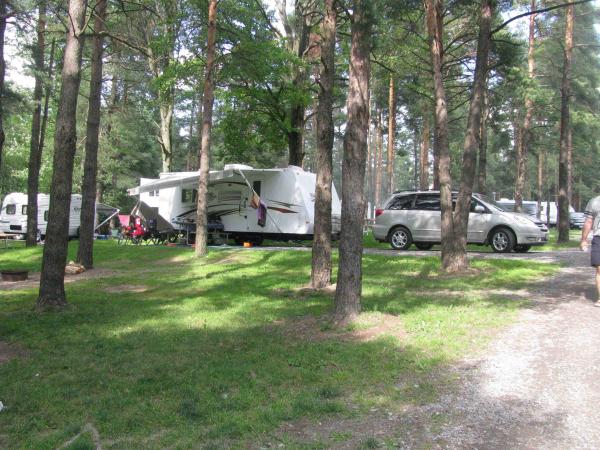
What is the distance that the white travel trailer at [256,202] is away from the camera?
1900 centimetres

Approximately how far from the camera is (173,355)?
5.82m

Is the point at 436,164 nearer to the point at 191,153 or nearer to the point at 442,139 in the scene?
the point at 442,139

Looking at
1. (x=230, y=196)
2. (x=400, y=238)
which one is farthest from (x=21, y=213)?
(x=400, y=238)

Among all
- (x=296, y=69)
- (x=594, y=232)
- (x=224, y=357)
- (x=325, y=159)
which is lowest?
(x=224, y=357)

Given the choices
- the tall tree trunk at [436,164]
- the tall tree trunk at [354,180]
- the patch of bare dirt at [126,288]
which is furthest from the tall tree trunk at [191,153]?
the tall tree trunk at [354,180]

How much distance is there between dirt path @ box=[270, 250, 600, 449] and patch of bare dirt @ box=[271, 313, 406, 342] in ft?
4.11

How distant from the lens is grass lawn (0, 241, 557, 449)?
404cm

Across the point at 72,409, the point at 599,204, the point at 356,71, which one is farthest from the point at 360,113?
the point at 72,409

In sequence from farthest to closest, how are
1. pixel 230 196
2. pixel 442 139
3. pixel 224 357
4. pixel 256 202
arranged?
pixel 230 196 → pixel 256 202 → pixel 442 139 → pixel 224 357

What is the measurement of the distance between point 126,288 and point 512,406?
8.17 meters

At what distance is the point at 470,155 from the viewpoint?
1134 centimetres

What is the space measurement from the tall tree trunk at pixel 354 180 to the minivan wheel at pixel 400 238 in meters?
10.1

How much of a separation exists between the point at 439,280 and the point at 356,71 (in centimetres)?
489

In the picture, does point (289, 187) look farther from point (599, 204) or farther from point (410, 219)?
point (599, 204)
